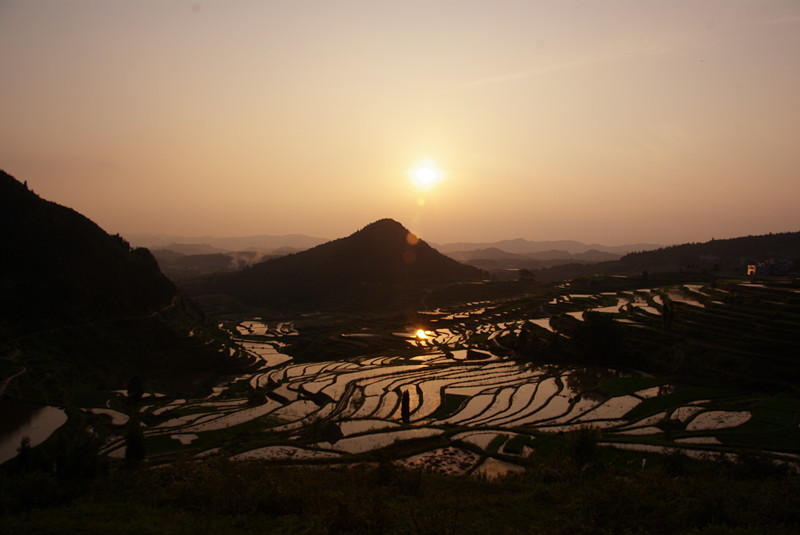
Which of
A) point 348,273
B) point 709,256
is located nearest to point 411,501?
Result: point 348,273

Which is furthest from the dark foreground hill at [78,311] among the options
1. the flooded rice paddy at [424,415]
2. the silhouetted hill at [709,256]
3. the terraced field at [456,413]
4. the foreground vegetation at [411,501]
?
the silhouetted hill at [709,256]

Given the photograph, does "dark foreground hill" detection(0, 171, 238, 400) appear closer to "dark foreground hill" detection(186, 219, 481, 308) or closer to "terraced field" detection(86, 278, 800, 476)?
"terraced field" detection(86, 278, 800, 476)

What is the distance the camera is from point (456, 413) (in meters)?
34.5

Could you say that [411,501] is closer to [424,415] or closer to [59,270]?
[424,415]

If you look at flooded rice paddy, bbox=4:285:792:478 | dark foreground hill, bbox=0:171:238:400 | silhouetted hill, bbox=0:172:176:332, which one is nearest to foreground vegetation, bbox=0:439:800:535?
flooded rice paddy, bbox=4:285:792:478

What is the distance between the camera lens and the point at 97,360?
44500mm

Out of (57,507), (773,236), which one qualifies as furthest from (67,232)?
(773,236)

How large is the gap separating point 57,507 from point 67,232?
4694 centimetres

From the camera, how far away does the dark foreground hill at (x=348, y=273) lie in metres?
126

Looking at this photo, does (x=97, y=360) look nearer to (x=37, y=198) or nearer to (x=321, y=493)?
(x=37, y=198)

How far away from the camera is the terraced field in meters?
26.5

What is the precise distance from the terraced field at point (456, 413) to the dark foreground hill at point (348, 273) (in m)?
69.0

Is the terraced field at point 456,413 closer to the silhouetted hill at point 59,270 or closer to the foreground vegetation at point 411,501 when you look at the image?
the foreground vegetation at point 411,501

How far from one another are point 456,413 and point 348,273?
98989 mm
